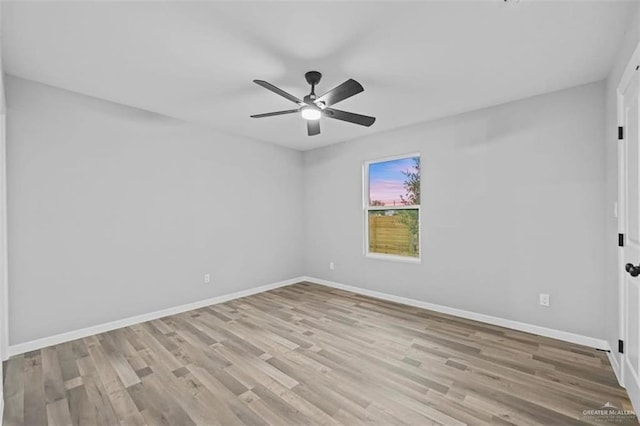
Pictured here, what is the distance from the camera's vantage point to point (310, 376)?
2.33 m

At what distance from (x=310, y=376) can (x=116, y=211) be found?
2782 millimetres

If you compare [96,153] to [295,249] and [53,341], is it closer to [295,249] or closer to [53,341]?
[53,341]

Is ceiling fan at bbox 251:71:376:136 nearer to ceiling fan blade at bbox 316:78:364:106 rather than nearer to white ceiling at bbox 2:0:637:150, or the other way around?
ceiling fan blade at bbox 316:78:364:106

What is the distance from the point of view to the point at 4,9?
181cm

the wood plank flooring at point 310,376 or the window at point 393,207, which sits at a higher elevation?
the window at point 393,207

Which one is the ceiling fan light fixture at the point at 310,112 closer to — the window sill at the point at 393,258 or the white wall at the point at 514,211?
the white wall at the point at 514,211

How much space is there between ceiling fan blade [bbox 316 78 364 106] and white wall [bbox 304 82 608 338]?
1.95 m

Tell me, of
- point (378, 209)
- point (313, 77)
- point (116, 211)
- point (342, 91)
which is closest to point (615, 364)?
point (378, 209)

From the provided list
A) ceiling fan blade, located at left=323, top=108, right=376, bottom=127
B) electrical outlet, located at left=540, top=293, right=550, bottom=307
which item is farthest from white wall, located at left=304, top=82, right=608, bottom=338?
ceiling fan blade, located at left=323, top=108, right=376, bottom=127

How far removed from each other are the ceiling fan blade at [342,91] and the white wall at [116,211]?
2357 millimetres

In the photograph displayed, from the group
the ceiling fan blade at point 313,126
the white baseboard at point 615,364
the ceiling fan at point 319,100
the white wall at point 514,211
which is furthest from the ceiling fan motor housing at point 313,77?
the white baseboard at point 615,364

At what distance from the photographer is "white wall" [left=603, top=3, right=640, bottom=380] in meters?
2.34

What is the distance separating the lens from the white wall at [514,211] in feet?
9.29

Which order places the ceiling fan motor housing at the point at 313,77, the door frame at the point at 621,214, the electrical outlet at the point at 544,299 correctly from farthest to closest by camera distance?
the electrical outlet at the point at 544,299
the ceiling fan motor housing at the point at 313,77
the door frame at the point at 621,214
